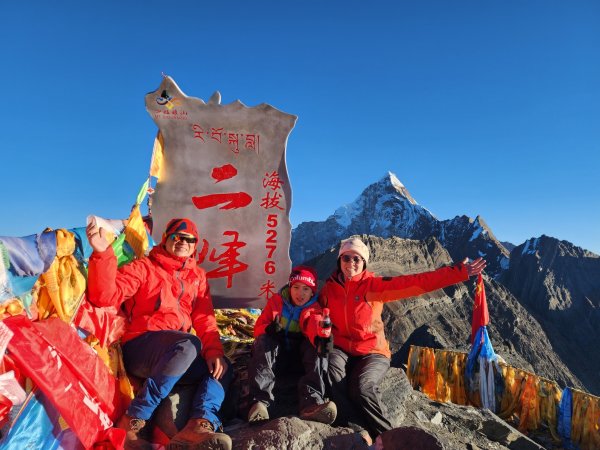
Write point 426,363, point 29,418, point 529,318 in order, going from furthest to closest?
1. point 529,318
2. point 426,363
3. point 29,418

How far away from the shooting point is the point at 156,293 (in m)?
3.26

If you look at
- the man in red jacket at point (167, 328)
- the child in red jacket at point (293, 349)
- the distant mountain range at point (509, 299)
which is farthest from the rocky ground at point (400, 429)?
the distant mountain range at point (509, 299)

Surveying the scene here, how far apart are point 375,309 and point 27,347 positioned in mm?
2665

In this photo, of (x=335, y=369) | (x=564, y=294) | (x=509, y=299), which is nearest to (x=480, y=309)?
(x=335, y=369)

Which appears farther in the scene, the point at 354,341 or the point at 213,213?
the point at 213,213

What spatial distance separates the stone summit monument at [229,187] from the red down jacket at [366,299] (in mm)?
1425

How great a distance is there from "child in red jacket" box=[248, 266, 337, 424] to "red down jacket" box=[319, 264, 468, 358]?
0.24 m

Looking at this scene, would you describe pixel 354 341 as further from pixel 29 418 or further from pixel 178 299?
pixel 29 418

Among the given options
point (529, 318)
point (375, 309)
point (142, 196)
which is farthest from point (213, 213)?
point (529, 318)

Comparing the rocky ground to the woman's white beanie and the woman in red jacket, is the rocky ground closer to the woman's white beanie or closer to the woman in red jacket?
the woman in red jacket

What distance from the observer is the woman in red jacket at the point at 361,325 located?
3.19 meters

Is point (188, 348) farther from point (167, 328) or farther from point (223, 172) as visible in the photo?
point (223, 172)

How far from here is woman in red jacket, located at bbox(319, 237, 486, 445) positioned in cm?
319

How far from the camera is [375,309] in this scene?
12.2 feet
